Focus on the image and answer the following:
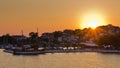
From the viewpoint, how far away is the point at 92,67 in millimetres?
70688

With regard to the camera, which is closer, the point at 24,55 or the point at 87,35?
the point at 24,55

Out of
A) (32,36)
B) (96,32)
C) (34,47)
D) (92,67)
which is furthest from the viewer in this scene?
(96,32)

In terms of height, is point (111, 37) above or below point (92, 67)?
above

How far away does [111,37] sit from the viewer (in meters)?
137

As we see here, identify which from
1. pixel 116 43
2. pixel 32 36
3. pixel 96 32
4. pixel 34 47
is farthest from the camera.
Result: pixel 96 32

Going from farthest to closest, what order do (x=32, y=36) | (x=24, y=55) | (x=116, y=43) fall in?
(x=32, y=36) → (x=116, y=43) → (x=24, y=55)

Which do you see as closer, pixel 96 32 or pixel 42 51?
pixel 42 51

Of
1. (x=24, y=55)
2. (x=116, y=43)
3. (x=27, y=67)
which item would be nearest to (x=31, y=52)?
(x=24, y=55)

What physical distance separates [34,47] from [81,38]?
75.7 m

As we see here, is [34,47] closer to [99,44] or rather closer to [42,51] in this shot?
[42,51]

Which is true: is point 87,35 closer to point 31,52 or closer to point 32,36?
point 32,36

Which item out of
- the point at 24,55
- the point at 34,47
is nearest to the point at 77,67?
the point at 24,55

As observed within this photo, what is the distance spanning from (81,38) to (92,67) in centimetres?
12567

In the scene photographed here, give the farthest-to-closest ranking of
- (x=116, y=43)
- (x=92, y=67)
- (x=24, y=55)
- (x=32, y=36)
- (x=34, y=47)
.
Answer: (x=32, y=36)
(x=116, y=43)
(x=34, y=47)
(x=24, y=55)
(x=92, y=67)
